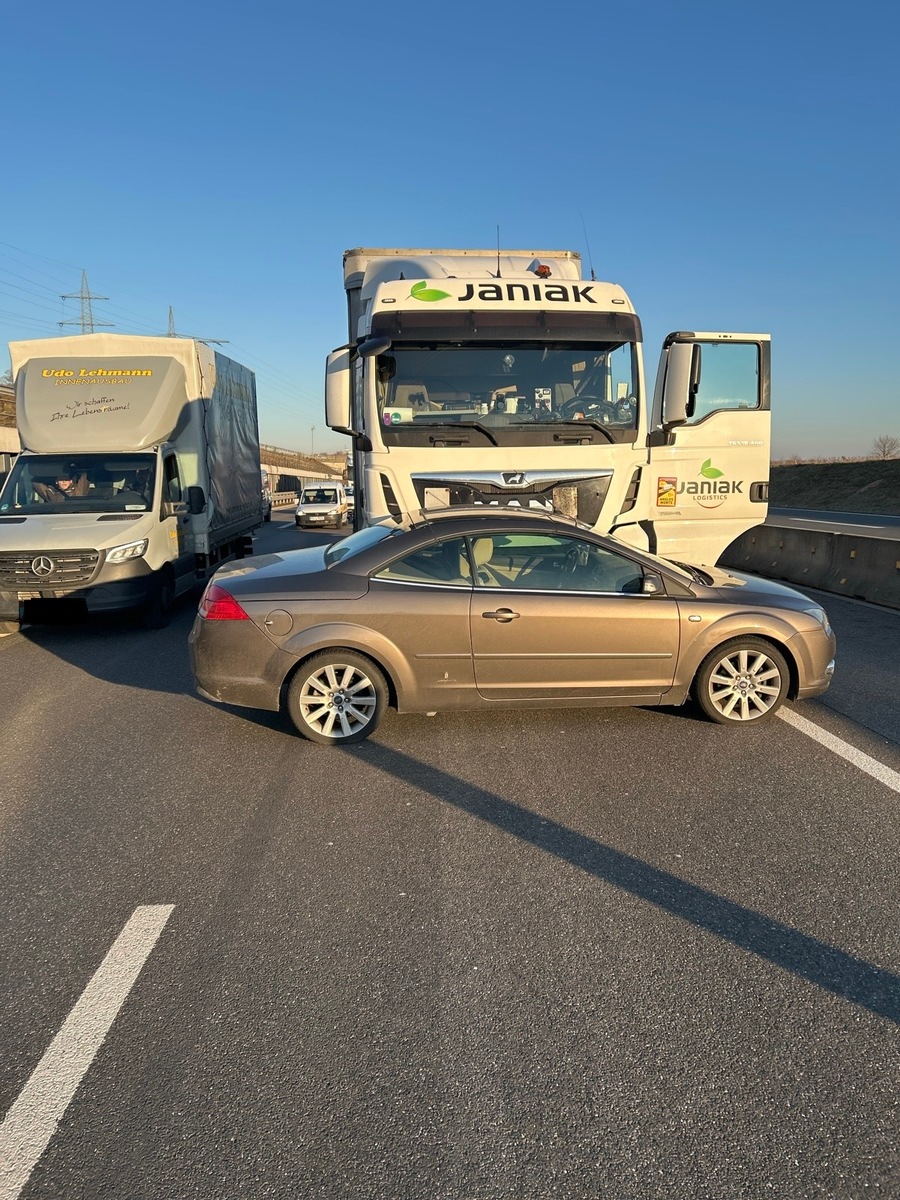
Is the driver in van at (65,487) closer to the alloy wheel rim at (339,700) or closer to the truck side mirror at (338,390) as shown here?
the truck side mirror at (338,390)

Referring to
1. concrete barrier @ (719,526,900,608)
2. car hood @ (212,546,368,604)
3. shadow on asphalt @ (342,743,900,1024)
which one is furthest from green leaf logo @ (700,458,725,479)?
shadow on asphalt @ (342,743,900,1024)

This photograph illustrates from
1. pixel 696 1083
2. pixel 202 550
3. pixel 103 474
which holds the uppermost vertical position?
pixel 103 474

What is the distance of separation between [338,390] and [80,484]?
3896 mm

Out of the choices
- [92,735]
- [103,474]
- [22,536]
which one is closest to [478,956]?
[92,735]

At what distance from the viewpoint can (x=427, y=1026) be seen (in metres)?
2.75

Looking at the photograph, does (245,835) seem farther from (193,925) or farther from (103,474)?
(103,474)

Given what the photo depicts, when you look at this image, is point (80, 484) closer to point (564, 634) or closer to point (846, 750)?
point (564, 634)

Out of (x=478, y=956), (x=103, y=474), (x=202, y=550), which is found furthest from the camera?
(x=202, y=550)

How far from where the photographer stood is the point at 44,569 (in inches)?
338

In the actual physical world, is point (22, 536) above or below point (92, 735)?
above

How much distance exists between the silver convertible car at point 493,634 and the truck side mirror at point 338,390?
261cm

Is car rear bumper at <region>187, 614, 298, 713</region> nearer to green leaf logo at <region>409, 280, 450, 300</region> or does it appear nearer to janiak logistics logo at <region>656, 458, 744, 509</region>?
green leaf logo at <region>409, 280, 450, 300</region>

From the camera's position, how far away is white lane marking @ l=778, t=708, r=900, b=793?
Answer: 4.79 metres

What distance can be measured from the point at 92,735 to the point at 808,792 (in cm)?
461
